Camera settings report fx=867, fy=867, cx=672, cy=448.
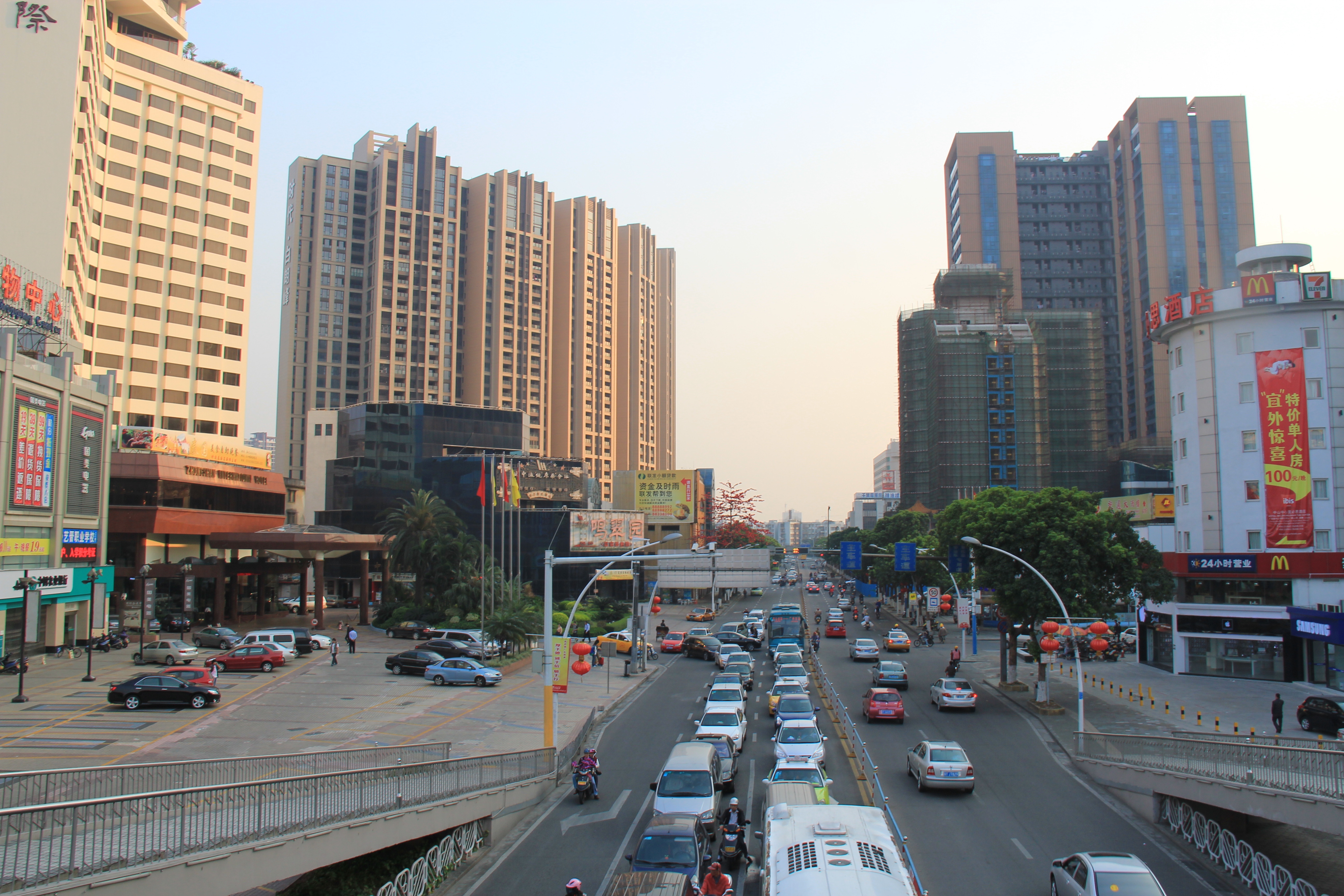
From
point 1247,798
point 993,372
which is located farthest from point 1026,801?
point 993,372

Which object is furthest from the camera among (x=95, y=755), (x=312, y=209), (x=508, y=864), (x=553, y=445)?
(x=553, y=445)

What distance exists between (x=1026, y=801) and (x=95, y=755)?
26.6 metres

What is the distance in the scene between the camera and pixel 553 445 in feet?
534

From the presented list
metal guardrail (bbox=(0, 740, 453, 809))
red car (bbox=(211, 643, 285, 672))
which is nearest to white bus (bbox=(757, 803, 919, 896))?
metal guardrail (bbox=(0, 740, 453, 809))

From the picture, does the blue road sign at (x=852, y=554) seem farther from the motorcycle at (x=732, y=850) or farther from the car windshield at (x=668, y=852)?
the car windshield at (x=668, y=852)

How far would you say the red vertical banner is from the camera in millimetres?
44312

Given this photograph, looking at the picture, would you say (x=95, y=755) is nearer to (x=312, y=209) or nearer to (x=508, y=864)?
(x=508, y=864)

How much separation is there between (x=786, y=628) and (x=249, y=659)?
111ft

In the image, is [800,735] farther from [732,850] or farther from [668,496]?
[668,496]

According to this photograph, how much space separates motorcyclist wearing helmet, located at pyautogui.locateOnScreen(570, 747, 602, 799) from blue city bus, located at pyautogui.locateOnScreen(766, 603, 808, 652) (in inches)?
1319

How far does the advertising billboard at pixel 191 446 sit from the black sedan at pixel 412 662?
30.0 meters

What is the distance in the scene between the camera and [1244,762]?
18.4m

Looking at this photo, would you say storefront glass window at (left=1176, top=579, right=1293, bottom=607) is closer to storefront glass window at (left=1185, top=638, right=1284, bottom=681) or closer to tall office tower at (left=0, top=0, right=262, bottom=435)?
storefront glass window at (left=1185, top=638, right=1284, bottom=681)

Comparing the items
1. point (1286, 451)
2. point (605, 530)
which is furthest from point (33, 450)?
point (1286, 451)
